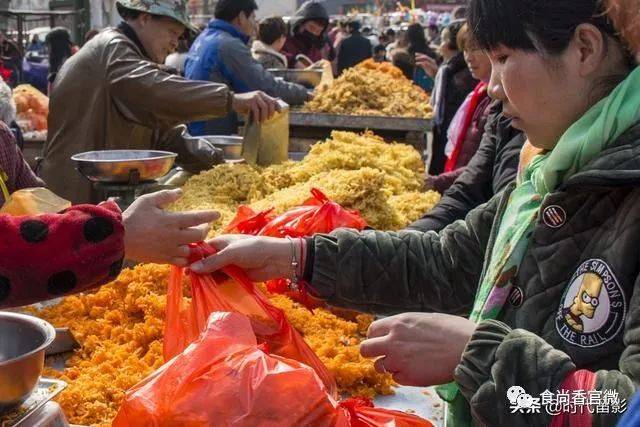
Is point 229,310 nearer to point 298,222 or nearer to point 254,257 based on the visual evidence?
point 254,257

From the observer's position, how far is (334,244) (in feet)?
6.02

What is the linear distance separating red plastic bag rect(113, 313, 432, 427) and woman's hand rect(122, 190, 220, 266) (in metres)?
0.48

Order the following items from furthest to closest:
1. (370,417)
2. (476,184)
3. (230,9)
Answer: (230,9) < (476,184) < (370,417)

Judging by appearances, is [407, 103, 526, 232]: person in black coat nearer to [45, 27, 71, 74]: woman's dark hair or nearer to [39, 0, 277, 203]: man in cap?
[39, 0, 277, 203]: man in cap

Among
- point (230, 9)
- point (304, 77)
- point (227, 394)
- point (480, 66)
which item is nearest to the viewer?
point (227, 394)

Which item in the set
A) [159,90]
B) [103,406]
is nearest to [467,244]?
[103,406]

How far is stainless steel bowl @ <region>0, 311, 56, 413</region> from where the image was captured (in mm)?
1233

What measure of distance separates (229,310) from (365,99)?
4818 millimetres

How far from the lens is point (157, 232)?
182 centimetres

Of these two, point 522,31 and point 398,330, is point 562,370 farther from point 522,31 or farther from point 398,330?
point 522,31

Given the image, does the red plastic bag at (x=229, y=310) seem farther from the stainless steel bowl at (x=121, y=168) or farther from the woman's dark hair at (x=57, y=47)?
the woman's dark hair at (x=57, y=47)

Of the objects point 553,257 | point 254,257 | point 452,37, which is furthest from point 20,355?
point 452,37

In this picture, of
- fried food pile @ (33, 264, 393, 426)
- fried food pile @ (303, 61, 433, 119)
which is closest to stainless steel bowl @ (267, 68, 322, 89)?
fried food pile @ (303, 61, 433, 119)

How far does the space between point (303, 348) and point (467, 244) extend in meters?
0.49
